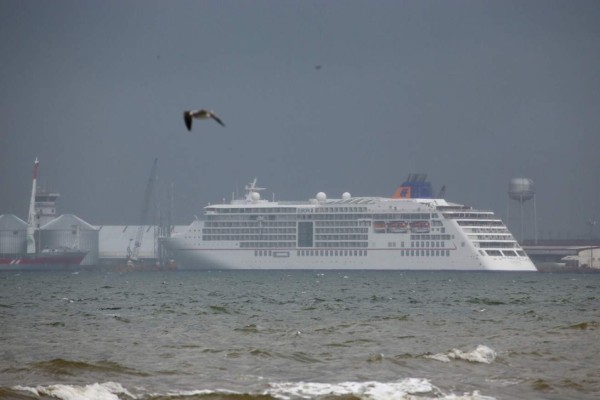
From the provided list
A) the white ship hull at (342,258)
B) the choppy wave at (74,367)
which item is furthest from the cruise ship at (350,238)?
the choppy wave at (74,367)

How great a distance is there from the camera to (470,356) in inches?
1122

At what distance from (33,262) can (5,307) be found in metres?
144

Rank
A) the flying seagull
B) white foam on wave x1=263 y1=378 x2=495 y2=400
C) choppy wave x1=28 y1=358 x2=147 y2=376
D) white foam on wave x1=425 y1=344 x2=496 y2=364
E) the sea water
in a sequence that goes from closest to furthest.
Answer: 1. the flying seagull
2. white foam on wave x1=263 y1=378 x2=495 y2=400
3. the sea water
4. choppy wave x1=28 y1=358 x2=147 y2=376
5. white foam on wave x1=425 y1=344 x2=496 y2=364

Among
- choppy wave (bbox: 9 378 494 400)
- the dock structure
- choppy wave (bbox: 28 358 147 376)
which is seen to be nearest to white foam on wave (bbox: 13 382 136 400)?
choppy wave (bbox: 9 378 494 400)

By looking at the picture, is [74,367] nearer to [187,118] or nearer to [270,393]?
[270,393]

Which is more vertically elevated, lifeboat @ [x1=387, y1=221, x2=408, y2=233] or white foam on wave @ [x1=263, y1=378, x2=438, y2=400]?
lifeboat @ [x1=387, y1=221, x2=408, y2=233]

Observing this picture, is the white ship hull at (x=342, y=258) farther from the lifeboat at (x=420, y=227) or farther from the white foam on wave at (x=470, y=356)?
the white foam on wave at (x=470, y=356)

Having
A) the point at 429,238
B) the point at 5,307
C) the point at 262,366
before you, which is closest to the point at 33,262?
the point at 429,238

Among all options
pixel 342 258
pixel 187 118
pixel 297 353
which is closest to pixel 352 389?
pixel 297 353

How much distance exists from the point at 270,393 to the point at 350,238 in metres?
131

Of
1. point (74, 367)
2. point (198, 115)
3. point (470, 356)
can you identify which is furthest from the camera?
point (470, 356)

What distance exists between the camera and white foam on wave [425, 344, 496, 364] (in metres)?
28.3

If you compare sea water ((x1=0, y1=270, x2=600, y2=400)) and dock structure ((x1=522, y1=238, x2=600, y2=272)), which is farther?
dock structure ((x1=522, y1=238, x2=600, y2=272))

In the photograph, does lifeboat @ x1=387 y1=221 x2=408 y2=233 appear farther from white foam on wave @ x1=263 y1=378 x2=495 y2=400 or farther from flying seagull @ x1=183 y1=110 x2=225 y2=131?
flying seagull @ x1=183 y1=110 x2=225 y2=131
